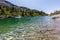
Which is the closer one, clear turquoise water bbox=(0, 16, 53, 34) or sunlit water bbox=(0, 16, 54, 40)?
sunlit water bbox=(0, 16, 54, 40)

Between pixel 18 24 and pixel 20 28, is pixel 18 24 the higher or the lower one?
the lower one

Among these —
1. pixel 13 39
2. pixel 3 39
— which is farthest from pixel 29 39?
pixel 3 39

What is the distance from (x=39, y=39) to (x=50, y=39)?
1.64 metres

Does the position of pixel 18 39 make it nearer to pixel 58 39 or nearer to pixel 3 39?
pixel 3 39

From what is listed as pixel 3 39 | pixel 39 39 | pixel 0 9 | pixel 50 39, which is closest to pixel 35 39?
pixel 39 39

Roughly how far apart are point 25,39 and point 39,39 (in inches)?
82.9

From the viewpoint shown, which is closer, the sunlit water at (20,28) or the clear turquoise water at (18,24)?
the sunlit water at (20,28)

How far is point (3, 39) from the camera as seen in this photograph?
21422 millimetres

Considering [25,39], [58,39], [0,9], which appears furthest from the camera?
[0,9]

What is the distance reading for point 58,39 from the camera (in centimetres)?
1936

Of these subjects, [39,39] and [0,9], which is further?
[0,9]

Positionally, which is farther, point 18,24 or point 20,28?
point 18,24

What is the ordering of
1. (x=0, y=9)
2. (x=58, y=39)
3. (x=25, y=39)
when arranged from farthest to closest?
1. (x=0, y=9)
2. (x=25, y=39)
3. (x=58, y=39)

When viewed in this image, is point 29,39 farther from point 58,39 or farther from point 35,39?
point 58,39
